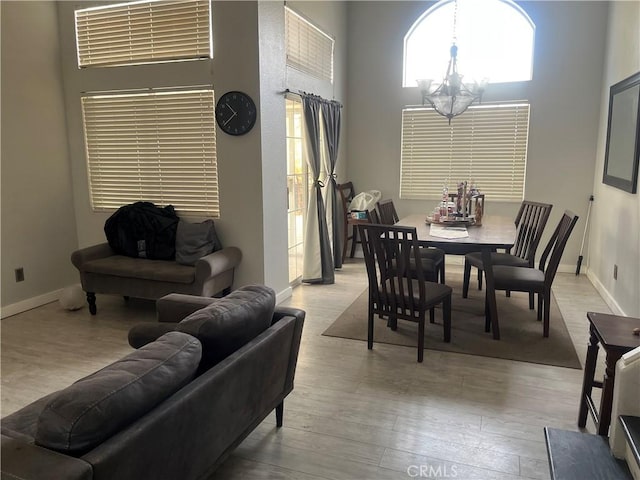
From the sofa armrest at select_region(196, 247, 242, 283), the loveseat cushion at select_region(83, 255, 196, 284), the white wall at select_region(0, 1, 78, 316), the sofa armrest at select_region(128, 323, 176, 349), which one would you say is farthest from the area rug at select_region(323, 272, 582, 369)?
the white wall at select_region(0, 1, 78, 316)

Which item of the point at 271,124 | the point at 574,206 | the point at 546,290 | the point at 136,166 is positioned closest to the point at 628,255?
the point at 546,290

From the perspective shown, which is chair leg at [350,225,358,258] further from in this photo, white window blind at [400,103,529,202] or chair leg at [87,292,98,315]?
chair leg at [87,292,98,315]

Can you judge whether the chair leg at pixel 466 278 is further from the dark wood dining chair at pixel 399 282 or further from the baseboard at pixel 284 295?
the baseboard at pixel 284 295

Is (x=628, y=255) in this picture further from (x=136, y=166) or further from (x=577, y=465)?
(x=136, y=166)

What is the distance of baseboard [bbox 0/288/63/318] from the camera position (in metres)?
4.09

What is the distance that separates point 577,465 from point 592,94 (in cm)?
476

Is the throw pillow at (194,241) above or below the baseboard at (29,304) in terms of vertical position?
above

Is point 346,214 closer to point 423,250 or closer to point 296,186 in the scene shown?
point 296,186

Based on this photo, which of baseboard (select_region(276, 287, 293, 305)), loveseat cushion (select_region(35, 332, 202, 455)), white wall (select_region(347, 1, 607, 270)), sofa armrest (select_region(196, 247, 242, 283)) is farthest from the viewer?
white wall (select_region(347, 1, 607, 270))

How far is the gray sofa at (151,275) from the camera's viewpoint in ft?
12.5

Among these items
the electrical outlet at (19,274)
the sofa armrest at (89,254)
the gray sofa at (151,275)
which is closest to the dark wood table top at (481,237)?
the gray sofa at (151,275)

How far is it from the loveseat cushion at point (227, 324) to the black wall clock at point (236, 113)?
221cm

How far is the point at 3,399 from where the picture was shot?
2.73 metres

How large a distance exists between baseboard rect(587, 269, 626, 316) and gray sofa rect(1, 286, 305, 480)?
3.20 m
